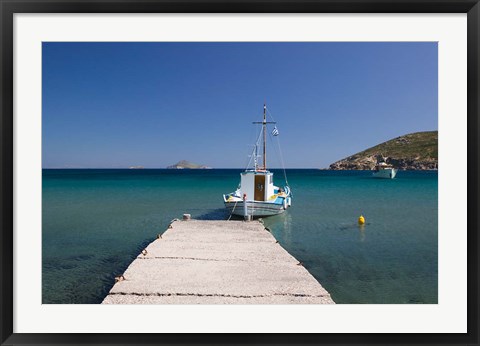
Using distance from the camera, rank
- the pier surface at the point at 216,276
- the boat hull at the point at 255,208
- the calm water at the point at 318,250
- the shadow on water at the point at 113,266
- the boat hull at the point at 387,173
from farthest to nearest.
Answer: the boat hull at the point at 387,173
the boat hull at the point at 255,208
the calm water at the point at 318,250
the shadow on water at the point at 113,266
the pier surface at the point at 216,276

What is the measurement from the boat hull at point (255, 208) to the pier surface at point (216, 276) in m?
7.58

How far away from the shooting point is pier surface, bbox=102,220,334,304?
17.5 ft

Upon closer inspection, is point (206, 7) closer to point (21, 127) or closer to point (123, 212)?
point (21, 127)

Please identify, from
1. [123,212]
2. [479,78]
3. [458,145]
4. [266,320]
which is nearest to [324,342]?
[266,320]

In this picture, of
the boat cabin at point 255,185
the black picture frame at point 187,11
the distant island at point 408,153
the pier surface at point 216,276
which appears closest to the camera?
the black picture frame at point 187,11

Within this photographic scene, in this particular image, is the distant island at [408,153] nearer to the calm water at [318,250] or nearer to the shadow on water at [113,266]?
the calm water at [318,250]

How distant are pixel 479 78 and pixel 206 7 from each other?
2318mm

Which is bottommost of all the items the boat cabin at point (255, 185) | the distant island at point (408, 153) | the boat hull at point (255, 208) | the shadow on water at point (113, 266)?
the shadow on water at point (113, 266)

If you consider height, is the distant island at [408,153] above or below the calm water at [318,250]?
above

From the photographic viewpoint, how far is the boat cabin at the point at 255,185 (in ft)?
59.3

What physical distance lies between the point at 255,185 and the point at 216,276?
1209 cm

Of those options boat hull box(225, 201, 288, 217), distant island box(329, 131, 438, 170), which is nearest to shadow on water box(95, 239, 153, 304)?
boat hull box(225, 201, 288, 217)

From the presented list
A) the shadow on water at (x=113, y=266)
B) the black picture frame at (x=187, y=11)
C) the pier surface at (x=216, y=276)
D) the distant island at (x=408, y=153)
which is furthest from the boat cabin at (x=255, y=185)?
the distant island at (x=408, y=153)

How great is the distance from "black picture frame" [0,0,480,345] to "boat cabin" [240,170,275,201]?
15.5 m
